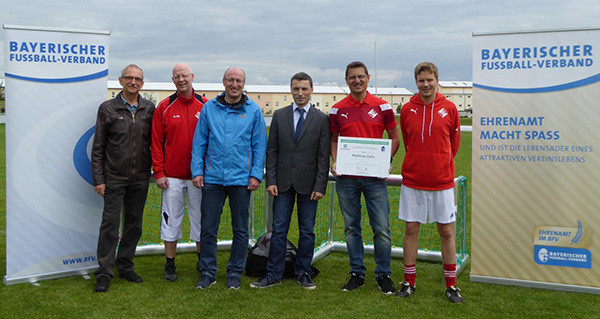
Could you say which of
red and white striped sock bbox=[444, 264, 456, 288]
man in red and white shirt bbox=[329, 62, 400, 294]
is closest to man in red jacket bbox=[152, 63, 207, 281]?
man in red and white shirt bbox=[329, 62, 400, 294]

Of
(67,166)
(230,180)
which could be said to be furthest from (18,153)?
(230,180)

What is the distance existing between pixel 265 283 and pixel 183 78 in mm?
1878

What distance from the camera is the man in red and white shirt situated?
3.99 metres

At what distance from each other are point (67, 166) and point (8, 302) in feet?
3.94

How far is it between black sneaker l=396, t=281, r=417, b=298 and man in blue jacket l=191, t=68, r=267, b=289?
135 cm

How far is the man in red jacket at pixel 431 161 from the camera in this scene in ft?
12.5

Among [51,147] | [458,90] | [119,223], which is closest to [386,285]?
[119,223]

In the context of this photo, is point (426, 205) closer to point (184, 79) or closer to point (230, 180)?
point (230, 180)

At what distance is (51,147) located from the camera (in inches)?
171

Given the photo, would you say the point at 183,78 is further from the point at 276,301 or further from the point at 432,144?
the point at 432,144

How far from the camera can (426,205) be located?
390cm

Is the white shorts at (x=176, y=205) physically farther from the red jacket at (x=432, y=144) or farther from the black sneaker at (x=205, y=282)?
the red jacket at (x=432, y=144)

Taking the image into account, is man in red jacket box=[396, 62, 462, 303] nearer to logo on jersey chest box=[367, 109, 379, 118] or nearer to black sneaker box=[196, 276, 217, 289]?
logo on jersey chest box=[367, 109, 379, 118]

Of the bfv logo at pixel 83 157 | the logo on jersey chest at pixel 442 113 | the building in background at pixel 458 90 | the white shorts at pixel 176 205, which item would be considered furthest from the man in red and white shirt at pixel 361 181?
the building in background at pixel 458 90
